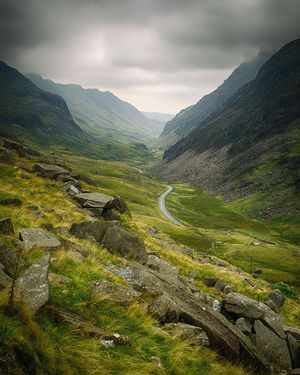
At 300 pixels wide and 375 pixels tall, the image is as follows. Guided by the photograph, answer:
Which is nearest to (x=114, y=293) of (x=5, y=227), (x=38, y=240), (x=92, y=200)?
(x=38, y=240)

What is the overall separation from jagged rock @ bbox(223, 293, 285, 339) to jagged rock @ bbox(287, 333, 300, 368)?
44 cm

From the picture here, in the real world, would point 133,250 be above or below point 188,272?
above

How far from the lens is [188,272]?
23.2 m

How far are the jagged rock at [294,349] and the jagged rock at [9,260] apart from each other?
37.3 feet

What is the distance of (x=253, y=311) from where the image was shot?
13.8m

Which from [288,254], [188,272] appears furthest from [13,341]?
[288,254]

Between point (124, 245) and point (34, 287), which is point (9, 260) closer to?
point (34, 287)

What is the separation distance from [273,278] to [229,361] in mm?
70503

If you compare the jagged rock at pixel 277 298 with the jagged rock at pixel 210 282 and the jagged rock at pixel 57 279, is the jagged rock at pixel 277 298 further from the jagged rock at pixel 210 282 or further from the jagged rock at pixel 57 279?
the jagged rock at pixel 57 279

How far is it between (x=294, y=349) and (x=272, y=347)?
56.0 inches

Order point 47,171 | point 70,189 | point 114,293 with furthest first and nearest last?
point 47,171
point 70,189
point 114,293

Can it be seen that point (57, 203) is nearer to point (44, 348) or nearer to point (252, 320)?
point (252, 320)

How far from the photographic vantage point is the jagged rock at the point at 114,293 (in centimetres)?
945

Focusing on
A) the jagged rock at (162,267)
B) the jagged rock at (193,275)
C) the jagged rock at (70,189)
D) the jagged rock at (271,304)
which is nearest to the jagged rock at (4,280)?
the jagged rock at (162,267)
